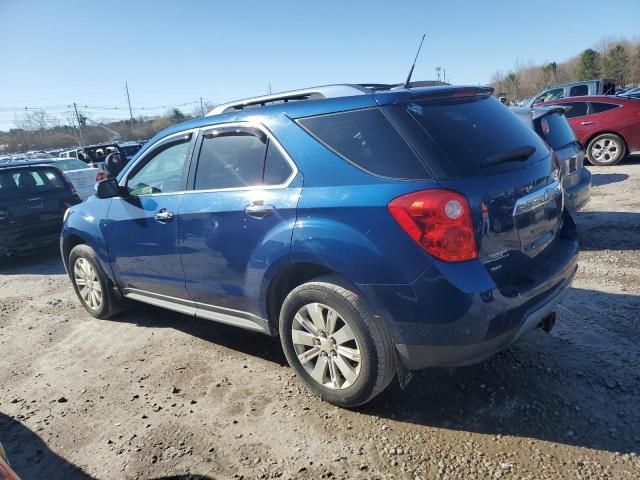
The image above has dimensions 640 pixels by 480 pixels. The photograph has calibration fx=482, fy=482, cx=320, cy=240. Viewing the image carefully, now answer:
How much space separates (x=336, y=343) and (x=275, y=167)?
116 cm

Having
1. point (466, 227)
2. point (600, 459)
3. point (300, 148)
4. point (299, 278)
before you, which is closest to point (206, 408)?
point (299, 278)

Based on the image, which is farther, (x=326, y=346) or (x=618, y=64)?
(x=618, y=64)

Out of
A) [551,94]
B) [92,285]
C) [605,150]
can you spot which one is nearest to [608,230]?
[605,150]

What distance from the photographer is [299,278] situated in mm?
3045

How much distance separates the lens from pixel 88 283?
Answer: 492cm

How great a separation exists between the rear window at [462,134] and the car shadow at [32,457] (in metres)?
2.56

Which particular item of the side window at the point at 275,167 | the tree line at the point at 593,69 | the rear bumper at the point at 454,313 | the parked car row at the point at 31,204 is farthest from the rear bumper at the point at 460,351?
the tree line at the point at 593,69

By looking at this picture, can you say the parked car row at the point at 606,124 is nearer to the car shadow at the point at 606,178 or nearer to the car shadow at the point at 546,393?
the car shadow at the point at 606,178

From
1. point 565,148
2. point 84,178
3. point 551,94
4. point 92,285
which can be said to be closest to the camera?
point 92,285

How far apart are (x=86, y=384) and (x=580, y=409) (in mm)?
3391

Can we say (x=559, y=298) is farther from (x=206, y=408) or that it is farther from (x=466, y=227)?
(x=206, y=408)

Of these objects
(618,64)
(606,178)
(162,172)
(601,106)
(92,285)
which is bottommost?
(606,178)

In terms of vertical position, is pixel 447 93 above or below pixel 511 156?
above

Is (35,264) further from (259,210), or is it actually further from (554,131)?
(554,131)
